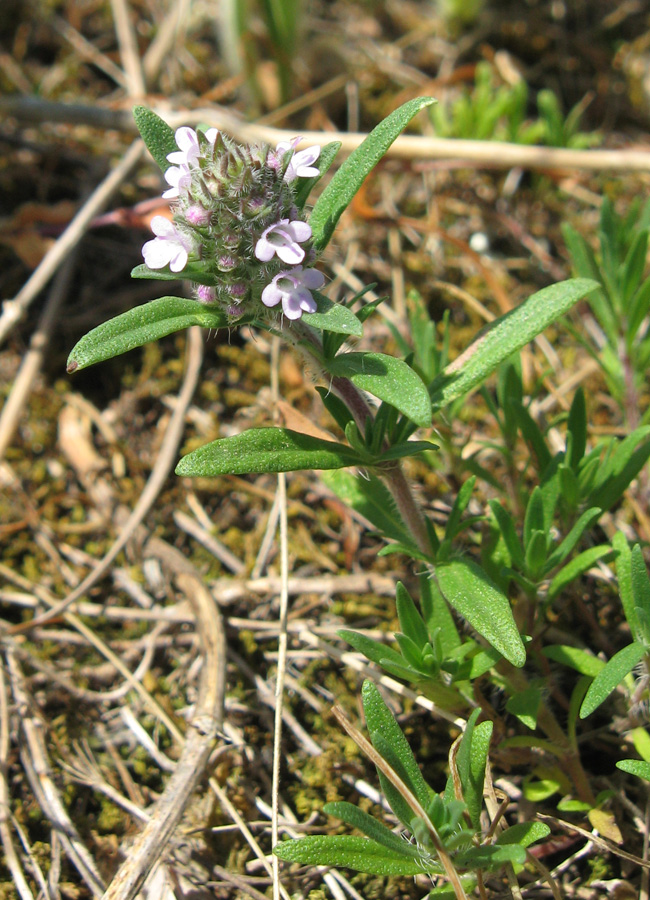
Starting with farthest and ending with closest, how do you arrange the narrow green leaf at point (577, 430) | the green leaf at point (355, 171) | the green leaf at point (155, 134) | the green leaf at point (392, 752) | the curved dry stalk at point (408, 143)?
the curved dry stalk at point (408, 143) → the narrow green leaf at point (577, 430) → the green leaf at point (155, 134) → the green leaf at point (355, 171) → the green leaf at point (392, 752)

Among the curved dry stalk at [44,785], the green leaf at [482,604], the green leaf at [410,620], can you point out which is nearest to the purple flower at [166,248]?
the green leaf at [410,620]

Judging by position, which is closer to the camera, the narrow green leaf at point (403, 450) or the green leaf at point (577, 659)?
the narrow green leaf at point (403, 450)

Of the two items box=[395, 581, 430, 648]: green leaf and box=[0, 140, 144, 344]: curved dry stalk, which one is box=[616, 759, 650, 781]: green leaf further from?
box=[0, 140, 144, 344]: curved dry stalk

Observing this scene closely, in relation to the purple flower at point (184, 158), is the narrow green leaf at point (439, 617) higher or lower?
lower

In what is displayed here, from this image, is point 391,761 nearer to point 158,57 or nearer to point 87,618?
point 87,618

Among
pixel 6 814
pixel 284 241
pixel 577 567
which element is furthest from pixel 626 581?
pixel 6 814

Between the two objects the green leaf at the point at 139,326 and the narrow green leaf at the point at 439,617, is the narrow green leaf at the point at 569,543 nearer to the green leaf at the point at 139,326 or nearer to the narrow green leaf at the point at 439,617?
the narrow green leaf at the point at 439,617

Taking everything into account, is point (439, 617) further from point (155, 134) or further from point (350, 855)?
point (155, 134)
